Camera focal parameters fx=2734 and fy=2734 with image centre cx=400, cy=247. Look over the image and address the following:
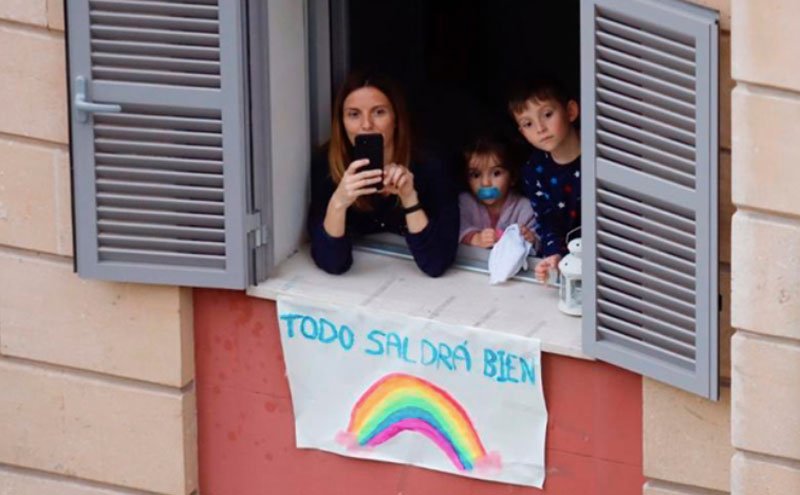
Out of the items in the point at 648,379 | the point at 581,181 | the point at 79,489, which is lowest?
the point at 79,489

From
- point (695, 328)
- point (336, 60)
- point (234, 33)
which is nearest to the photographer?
point (695, 328)

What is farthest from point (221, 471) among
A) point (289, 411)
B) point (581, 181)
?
point (581, 181)

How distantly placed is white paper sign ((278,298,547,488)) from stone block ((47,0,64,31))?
1.30 m

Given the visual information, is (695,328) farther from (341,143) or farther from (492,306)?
(341,143)

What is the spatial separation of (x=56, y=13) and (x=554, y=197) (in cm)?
191

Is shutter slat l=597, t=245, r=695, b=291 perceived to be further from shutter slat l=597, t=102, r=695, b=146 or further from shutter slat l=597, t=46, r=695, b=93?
shutter slat l=597, t=46, r=695, b=93

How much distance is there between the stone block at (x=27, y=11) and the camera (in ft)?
32.3

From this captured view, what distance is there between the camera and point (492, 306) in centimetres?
977

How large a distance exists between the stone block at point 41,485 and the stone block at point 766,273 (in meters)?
2.91

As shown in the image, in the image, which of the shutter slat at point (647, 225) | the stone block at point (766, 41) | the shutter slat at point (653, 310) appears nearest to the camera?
the stone block at point (766, 41)

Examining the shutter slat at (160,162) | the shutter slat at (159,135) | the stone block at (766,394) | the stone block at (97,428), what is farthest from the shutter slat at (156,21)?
the stone block at (766,394)

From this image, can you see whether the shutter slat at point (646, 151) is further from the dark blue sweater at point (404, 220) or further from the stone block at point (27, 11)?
the stone block at point (27, 11)

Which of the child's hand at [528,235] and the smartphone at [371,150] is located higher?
the smartphone at [371,150]

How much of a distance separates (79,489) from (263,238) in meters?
1.35
